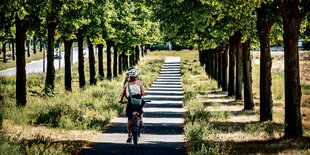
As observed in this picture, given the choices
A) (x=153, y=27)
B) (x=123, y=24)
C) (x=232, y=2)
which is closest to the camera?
(x=232, y=2)

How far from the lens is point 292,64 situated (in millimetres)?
14594

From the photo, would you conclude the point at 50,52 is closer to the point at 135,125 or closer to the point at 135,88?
the point at 135,88

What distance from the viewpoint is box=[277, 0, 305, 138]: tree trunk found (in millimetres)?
14602

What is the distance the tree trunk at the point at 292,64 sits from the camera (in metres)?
14.6

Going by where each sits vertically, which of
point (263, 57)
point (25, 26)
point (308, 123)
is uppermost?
point (25, 26)

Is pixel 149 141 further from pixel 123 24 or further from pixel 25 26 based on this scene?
pixel 123 24

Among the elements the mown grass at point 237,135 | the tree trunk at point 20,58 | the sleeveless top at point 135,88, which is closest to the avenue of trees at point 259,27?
the mown grass at point 237,135

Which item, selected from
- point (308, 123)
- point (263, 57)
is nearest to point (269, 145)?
point (263, 57)

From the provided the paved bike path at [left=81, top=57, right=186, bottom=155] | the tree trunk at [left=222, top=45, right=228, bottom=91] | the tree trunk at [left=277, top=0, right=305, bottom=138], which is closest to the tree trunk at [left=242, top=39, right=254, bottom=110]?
the paved bike path at [left=81, top=57, right=186, bottom=155]

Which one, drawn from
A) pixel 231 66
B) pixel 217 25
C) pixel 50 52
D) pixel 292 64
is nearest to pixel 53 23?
pixel 50 52

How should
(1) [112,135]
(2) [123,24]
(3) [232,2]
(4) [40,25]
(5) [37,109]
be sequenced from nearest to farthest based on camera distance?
1. (1) [112,135]
2. (3) [232,2]
3. (5) [37,109]
4. (4) [40,25]
5. (2) [123,24]

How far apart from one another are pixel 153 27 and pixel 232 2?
156 feet

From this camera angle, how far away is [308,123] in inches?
864

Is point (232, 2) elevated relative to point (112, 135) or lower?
elevated
